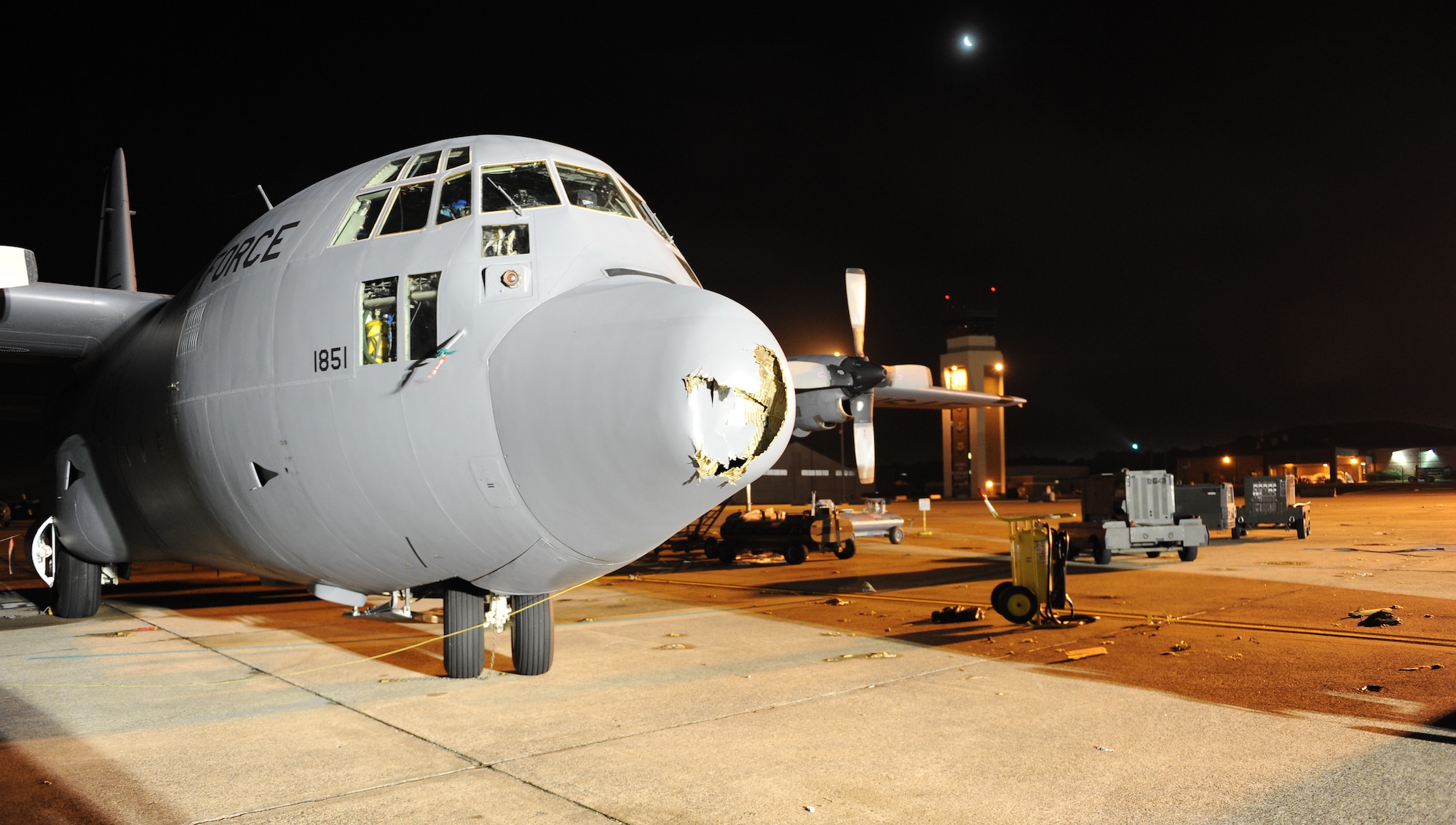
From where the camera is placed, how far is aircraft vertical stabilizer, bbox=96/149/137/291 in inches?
623

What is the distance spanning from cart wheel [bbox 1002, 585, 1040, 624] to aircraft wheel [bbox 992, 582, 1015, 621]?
4cm

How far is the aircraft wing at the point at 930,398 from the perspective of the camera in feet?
39.4

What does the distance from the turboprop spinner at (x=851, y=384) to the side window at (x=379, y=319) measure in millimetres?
3563

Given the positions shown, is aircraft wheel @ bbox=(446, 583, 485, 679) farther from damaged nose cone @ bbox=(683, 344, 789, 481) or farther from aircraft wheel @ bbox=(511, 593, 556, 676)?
damaged nose cone @ bbox=(683, 344, 789, 481)

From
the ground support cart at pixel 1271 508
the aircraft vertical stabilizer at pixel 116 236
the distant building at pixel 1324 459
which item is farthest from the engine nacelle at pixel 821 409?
the distant building at pixel 1324 459

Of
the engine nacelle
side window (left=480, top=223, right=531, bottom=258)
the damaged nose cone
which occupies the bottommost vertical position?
A: the damaged nose cone

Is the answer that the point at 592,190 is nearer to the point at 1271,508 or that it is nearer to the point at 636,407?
the point at 636,407

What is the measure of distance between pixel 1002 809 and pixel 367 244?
5619 mm

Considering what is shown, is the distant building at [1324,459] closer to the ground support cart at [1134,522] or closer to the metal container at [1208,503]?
the metal container at [1208,503]

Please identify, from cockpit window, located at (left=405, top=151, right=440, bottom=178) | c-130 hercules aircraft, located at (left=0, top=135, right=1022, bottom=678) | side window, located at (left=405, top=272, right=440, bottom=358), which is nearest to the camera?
c-130 hercules aircraft, located at (left=0, top=135, right=1022, bottom=678)

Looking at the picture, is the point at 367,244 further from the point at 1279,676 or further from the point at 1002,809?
the point at 1279,676

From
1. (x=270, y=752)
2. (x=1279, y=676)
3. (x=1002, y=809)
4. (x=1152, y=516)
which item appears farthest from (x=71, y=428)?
(x=1152, y=516)

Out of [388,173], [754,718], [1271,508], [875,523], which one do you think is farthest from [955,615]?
[1271,508]

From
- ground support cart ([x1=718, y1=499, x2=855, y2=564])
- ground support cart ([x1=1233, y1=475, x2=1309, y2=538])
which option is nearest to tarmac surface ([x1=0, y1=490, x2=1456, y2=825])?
ground support cart ([x1=718, y1=499, x2=855, y2=564])
